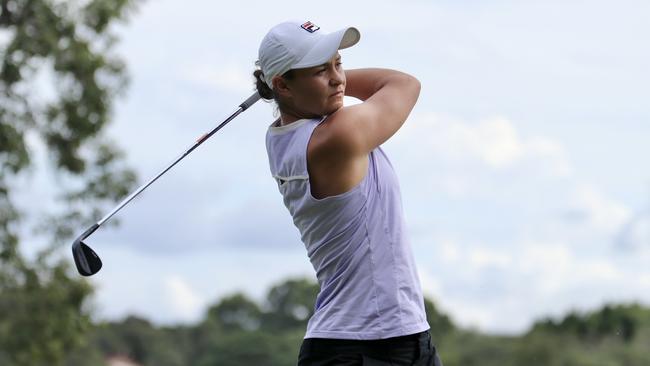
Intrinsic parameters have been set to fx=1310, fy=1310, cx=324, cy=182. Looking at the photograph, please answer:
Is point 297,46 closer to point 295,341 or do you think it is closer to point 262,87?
point 262,87

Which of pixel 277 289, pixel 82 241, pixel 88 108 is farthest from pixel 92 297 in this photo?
pixel 277 289

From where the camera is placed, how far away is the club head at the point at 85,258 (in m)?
4.99

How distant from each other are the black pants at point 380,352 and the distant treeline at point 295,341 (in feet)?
71.5

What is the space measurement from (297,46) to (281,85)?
152 millimetres

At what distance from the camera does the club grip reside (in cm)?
483

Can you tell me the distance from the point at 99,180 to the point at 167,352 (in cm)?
3105

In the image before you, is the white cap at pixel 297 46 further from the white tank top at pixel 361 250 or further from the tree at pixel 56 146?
the tree at pixel 56 146

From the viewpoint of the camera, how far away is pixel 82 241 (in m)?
5.04

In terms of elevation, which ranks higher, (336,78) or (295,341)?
(336,78)

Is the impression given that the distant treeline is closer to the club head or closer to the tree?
the tree

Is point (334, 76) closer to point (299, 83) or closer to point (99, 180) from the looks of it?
point (299, 83)

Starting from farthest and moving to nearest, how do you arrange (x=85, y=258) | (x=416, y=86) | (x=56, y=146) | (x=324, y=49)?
(x=56, y=146) < (x=85, y=258) < (x=416, y=86) < (x=324, y=49)

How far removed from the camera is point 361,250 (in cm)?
429

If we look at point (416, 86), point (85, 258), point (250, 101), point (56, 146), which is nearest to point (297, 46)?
point (416, 86)
